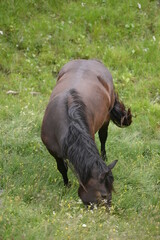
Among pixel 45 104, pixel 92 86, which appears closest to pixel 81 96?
pixel 92 86

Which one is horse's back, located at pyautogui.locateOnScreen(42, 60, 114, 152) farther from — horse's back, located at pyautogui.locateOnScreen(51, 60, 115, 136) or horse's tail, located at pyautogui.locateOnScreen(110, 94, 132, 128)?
horse's tail, located at pyautogui.locateOnScreen(110, 94, 132, 128)

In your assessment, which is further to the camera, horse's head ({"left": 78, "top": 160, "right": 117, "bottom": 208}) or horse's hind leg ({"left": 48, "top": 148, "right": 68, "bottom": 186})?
horse's hind leg ({"left": 48, "top": 148, "right": 68, "bottom": 186})

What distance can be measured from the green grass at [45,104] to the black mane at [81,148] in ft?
1.26

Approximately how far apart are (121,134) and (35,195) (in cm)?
269

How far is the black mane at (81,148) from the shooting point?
4.81m

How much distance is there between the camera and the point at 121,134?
7.71 metres

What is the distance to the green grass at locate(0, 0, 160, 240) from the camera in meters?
4.52

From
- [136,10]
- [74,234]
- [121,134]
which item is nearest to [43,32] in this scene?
[136,10]

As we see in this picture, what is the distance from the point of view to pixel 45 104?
8289mm

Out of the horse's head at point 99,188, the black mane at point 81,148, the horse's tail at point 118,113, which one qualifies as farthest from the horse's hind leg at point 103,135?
the horse's head at point 99,188

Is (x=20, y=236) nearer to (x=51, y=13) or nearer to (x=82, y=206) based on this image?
(x=82, y=206)

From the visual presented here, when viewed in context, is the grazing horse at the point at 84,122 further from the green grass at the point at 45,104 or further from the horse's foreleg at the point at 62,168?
the green grass at the point at 45,104

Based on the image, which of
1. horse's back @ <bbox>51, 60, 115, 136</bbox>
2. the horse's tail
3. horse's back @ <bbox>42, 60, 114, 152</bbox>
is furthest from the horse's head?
the horse's tail

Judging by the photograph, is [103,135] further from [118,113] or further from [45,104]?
[45,104]
